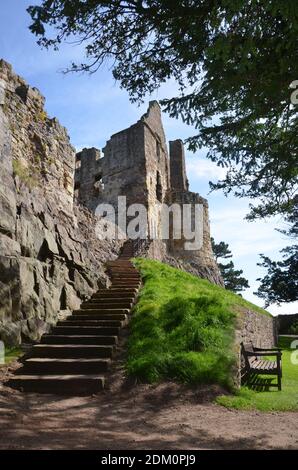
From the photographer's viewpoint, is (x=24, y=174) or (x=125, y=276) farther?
(x=125, y=276)

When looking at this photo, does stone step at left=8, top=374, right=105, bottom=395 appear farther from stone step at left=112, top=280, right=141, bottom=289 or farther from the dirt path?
stone step at left=112, top=280, right=141, bottom=289

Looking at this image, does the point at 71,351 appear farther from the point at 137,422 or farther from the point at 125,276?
the point at 125,276

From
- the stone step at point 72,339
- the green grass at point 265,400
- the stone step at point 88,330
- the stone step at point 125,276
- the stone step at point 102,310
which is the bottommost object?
the green grass at point 265,400

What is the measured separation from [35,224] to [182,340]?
446cm

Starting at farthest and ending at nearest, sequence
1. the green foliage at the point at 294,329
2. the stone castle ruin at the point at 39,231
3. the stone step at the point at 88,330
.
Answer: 1. the green foliage at the point at 294,329
2. the stone step at the point at 88,330
3. the stone castle ruin at the point at 39,231

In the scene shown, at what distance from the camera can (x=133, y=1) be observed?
5012 mm

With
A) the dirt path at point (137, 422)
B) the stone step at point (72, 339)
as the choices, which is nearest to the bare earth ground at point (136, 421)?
the dirt path at point (137, 422)

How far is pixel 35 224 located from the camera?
30.1 feet

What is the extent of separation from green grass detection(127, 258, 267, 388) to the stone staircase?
0.42 m

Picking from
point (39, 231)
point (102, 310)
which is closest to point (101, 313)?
point (102, 310)

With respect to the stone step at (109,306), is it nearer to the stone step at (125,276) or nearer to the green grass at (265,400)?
the stone step at (125,276)

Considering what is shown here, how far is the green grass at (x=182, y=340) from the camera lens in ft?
20.6

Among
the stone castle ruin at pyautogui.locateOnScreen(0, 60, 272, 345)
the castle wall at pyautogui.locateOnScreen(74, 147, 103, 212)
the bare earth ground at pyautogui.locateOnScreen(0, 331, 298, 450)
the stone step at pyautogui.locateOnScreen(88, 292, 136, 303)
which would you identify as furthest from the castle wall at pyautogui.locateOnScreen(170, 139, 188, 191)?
the bare earth ground at pyautogui.locateOnScreen(0, 331, 298, 450)

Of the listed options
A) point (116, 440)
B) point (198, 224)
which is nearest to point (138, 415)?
point (116, 440)
